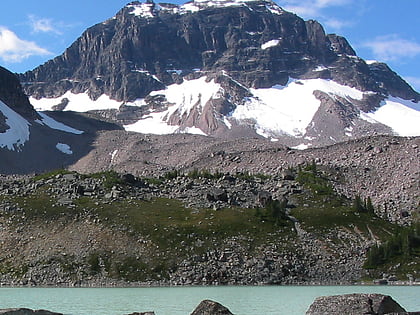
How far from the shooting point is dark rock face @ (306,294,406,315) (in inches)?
1174

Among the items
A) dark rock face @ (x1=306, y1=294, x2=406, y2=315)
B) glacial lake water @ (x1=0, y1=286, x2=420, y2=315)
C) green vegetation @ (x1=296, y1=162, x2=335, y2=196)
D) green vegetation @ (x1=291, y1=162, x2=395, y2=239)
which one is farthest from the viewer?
green vegetation @ (x1=296, y1=162, x2=335, y2=196)

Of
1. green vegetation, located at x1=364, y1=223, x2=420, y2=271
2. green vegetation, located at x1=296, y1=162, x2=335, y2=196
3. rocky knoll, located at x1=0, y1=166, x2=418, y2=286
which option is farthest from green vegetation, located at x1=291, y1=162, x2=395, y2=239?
green vegetation, located at x1=364, y1=223, x2=420, y2=271

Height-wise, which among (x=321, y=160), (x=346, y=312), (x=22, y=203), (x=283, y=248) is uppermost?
(x=321, y=160)

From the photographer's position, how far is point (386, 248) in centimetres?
8700

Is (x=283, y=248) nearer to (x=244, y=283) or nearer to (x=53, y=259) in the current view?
(x=244, y=283)

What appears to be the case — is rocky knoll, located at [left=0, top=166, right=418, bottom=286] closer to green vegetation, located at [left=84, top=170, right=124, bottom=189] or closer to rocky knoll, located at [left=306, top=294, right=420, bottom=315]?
green vegetation, located at [left=84, top=170, right=124, bottom=189]

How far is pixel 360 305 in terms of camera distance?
3012 centimetres

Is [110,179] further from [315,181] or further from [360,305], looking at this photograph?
[360,305]

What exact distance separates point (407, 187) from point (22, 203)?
69.9 m

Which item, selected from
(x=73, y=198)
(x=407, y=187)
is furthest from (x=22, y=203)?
(x=407, y=187)

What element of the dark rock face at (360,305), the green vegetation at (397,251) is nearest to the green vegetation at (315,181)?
the green vegetation at (397,251)

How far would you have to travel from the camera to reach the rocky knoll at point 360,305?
97.8 ft

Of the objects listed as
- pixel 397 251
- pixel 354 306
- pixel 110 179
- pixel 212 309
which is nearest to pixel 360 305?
pixel 354 306

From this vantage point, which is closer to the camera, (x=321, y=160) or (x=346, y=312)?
(x=346, y=312)
